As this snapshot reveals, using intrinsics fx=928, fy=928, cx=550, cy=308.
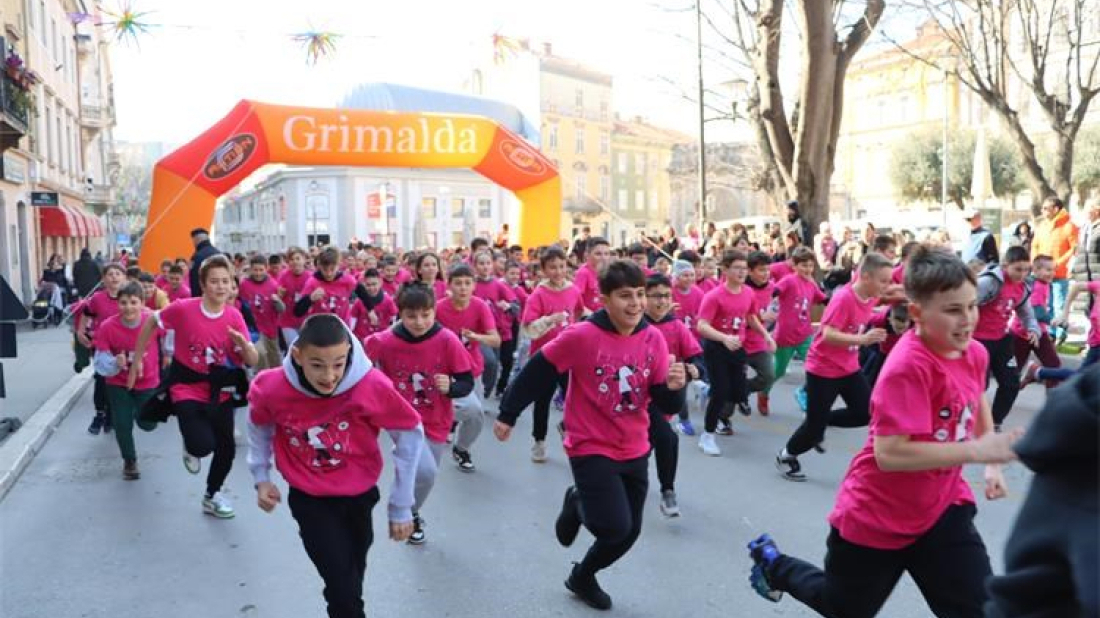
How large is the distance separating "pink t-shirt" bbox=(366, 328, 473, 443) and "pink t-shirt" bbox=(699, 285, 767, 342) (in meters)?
2.89

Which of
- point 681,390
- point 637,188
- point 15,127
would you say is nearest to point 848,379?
point 681,390

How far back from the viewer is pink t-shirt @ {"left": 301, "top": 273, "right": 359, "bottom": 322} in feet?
32.9

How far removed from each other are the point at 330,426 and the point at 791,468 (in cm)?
406

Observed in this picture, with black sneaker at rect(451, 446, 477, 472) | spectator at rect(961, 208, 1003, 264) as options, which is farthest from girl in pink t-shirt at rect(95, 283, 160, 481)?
spectator at rect(961, 208, 1003, 264)

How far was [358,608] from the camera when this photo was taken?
371 cm

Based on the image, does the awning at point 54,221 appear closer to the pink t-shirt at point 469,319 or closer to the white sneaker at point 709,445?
the pink t-shirt at point 469,319

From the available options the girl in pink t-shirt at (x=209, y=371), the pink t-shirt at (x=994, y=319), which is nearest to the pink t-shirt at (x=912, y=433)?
the girl in pink t-shirt at (x=209, y=371)

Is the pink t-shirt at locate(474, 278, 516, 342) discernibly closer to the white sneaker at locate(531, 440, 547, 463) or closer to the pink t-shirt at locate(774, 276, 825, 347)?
the white sneaker at locate(531, 440, 547, 463)

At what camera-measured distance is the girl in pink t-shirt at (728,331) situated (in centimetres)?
784

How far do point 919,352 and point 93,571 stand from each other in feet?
14.6

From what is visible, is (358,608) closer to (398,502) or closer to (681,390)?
(398,502)

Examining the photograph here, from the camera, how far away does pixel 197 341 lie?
6.10m

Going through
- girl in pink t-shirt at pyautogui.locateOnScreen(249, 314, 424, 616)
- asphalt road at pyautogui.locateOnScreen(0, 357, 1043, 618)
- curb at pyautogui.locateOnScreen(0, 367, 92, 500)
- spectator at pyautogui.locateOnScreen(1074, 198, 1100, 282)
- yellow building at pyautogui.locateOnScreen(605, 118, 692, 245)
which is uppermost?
yellow building at pyautogui.locateOnScreen(605, 118, 692, 245)

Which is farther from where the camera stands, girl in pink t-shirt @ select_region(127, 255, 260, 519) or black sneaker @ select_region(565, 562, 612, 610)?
girl in pink t-shirt @ select_region(127, 255, 260, 519)
